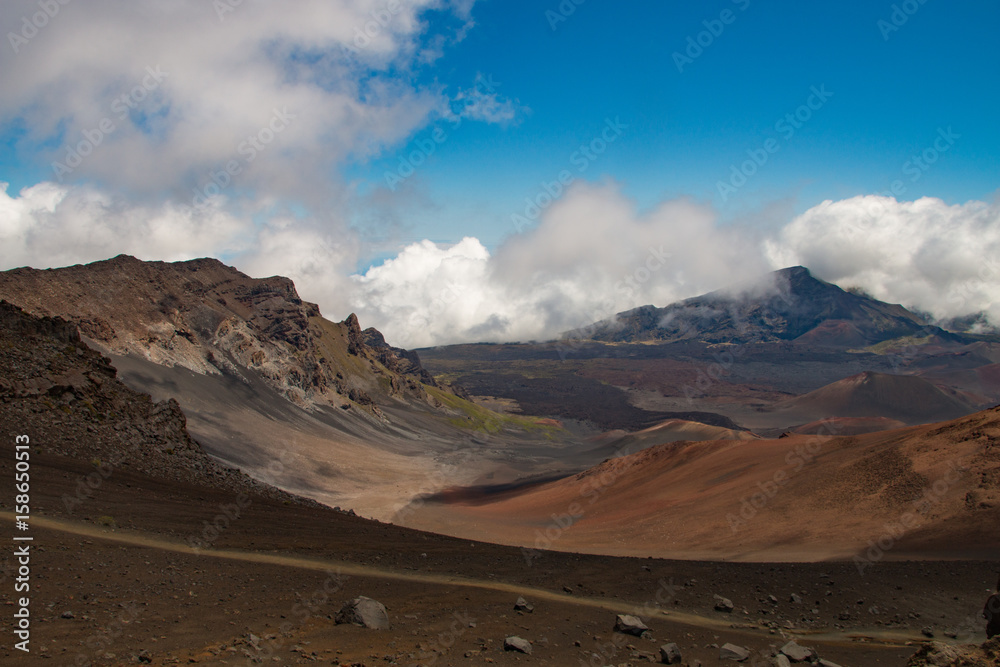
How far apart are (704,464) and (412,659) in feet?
139

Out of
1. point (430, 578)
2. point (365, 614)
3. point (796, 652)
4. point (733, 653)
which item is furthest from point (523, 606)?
point (796, 652)

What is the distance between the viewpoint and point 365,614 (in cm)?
1177

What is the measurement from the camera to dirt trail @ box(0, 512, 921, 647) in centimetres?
1323

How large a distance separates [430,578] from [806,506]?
22.8m

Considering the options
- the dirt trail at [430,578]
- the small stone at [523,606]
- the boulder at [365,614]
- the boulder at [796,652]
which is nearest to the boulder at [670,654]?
the boulder at [796,652]

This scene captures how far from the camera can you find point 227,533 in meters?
17.9

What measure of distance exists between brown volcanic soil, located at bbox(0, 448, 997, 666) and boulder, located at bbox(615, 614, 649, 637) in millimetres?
252

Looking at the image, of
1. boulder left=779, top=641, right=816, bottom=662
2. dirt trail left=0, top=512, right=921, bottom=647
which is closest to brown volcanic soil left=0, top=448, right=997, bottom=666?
dirt trail left=0, top=512, right=921, bottom=647

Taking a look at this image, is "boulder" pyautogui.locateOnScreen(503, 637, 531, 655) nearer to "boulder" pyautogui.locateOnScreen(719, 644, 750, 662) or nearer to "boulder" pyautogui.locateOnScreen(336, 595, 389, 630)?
"boulder" pyautogui.locateOnScreen(336, 595, 389, 630)

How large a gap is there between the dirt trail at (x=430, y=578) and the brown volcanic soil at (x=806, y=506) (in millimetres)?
10267

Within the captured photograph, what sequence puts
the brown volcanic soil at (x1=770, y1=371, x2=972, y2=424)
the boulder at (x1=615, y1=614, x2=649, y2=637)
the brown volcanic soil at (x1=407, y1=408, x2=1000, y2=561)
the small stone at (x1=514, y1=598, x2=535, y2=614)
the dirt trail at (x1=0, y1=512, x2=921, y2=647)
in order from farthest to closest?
the brown volcanic soil at (x1=770, y1=371, x2=972, y2=424) → the brown volcanic soil at (x1=407, y1=408, x2=1000, y2=561) → the small stone at (x1=514, y1=598, x2=535, y2=614) → the dirt trail at (x1=0, y1=512, x2=921, y2=647) → the boulder at (x1=615, y1=614, x2=649, y2=637)

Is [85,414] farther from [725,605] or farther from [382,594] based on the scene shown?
[725,605]

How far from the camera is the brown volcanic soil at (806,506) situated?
23062mm

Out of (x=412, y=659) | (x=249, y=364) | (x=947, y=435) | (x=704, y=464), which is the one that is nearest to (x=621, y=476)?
(x=704, y=464)
